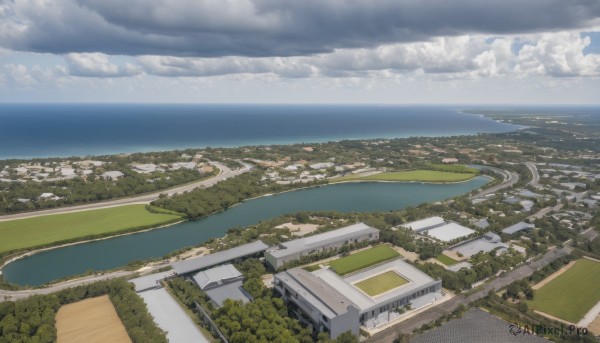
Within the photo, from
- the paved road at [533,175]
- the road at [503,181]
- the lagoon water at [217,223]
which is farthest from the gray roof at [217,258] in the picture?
the paved road at [533,175]

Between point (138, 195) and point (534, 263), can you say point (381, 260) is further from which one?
point (138, 195)

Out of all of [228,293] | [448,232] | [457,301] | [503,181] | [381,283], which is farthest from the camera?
[503,181]

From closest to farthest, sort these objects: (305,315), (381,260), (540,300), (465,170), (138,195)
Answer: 1. (305,315)
2. (540,300)
3. (381,260)
4. (138,195)
5. (465,170)

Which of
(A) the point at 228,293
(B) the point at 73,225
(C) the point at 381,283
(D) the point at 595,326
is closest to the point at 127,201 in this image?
(B) the point at 73,225

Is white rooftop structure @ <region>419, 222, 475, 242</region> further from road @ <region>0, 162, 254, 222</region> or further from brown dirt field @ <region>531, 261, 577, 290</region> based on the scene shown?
road @ <region>0, 162, 254, 222</region>

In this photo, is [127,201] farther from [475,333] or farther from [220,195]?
[475,333]

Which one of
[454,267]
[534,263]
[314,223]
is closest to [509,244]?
[534,263]

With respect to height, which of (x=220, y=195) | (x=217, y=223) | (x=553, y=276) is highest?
(x=220, y=195)

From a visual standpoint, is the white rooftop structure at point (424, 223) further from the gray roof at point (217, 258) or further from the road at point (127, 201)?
the road at point (127, 201)
